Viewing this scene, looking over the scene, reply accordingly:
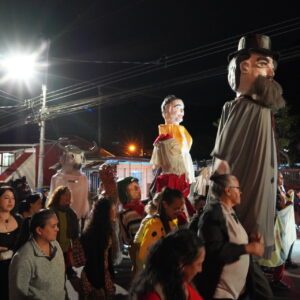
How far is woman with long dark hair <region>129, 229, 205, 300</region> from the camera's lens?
80.4 inches

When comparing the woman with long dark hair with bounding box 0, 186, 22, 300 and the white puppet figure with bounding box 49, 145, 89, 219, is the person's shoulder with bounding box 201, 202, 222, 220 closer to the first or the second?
the woman with long dark hair with bounding box 0, 186, 22, 300

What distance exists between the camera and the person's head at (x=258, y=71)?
3.65m

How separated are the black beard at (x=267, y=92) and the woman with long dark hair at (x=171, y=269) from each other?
194 cm

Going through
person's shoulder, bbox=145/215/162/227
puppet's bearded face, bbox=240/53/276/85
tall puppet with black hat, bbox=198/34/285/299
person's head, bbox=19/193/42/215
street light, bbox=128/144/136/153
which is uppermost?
street light, bbox=128/144/136/153

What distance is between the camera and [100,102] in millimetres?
15688

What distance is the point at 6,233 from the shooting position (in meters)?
4.14

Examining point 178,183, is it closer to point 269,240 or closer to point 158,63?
point 269,240

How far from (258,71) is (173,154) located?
225cm

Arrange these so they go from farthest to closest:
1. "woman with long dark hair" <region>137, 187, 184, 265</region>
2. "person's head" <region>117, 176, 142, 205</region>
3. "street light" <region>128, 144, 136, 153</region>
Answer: "street light" <region>128, 144, 136, 153</region> → "person's head" <region>117, 176, 142, 205</region> → "woman with long dark hair" <region>137, 187, 184, 265</region>

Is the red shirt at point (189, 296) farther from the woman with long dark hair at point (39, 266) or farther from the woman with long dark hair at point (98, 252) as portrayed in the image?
the woman with long dark hair at point (98, 252)

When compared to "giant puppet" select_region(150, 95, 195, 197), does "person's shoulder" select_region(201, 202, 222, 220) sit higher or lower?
lower

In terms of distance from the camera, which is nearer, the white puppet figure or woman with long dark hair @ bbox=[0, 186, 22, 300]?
woman with long dark hair @ bbox=[0, 186, 22, 300]

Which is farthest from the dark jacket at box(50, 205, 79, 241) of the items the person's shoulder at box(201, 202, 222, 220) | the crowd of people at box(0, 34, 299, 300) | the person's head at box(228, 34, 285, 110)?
the person's head at box(228, 34, 285, 110)

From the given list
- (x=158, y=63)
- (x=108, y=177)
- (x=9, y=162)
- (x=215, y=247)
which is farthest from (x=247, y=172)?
(x=9, y=162)
